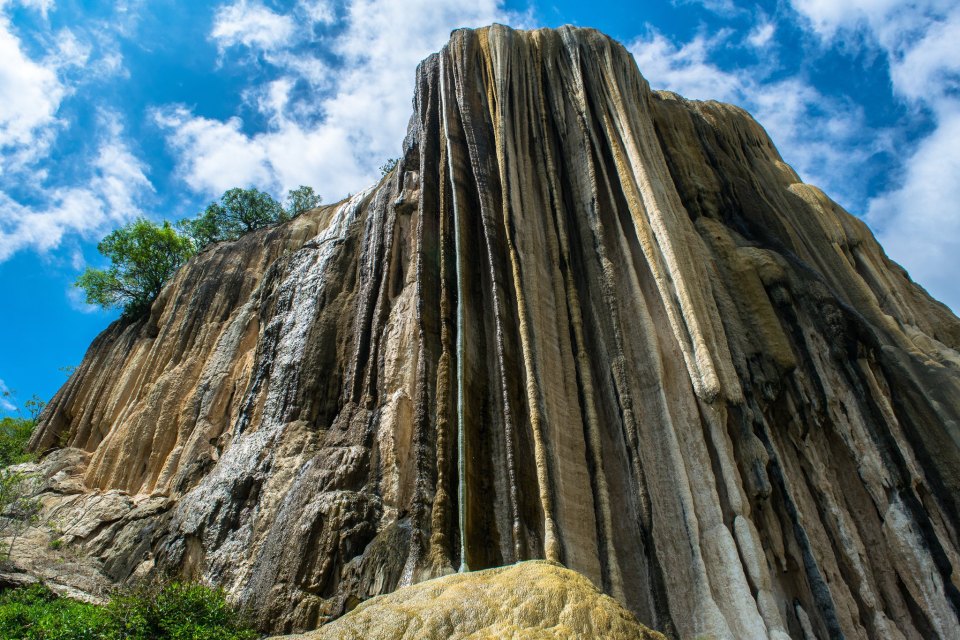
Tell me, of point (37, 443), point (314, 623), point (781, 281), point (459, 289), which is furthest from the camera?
point (37, 443)

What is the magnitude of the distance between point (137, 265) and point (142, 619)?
62.0 feet

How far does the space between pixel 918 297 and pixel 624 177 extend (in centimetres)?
911

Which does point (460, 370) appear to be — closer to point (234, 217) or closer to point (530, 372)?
point (530, 372)

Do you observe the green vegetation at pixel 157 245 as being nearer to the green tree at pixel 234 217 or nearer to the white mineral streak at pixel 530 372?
the green tree at pixel 234 217

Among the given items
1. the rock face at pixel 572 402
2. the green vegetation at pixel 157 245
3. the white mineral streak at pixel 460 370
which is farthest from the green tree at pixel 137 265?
the white mineral streak at pixel 460 370

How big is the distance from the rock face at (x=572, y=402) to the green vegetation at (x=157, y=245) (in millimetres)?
8978

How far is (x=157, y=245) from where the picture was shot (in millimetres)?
24344

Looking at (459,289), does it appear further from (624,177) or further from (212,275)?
(212,275)

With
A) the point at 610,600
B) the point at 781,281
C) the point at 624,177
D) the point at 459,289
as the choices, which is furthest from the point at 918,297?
the point at 610,600

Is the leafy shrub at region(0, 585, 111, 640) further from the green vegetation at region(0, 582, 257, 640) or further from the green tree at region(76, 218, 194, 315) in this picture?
the green tree at region(76, 218, 194, 315)

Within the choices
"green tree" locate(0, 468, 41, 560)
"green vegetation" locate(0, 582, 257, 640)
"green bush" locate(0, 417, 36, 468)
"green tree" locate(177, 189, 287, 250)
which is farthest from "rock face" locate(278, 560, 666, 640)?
"green tree" locate(177, 189, 287, 250)

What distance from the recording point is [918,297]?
50.5 feet

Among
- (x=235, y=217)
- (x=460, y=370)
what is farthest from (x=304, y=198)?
(x=460, y=370)

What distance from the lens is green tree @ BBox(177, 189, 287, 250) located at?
2589cm
